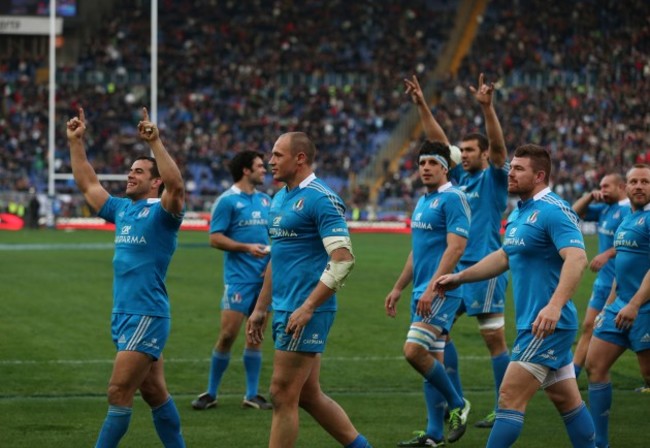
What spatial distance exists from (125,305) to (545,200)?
291cm

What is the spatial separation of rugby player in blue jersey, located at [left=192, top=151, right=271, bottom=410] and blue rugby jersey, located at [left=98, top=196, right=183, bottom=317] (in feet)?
10.1

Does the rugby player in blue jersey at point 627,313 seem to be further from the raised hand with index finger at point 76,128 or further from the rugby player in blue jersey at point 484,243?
the raised hand with index finger at point 76,128

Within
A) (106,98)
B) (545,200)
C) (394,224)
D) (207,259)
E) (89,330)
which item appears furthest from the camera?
(106,98)

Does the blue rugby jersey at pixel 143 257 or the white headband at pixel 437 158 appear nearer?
the blue rugby jersey at pixel 143 257

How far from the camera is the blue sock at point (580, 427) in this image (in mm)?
8086

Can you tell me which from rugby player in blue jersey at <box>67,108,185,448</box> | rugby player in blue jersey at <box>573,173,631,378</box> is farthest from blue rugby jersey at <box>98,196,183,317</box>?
rugby player in blue jersey at <box>573,173,631,378</box>

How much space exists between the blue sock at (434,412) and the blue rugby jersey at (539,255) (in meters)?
2.23

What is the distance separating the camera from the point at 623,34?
55.0 m

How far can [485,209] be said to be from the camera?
11.2 metres

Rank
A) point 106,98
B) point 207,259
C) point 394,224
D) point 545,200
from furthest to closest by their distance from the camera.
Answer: point 106,98 → point 394,224 → point 207,259 → point 545,200

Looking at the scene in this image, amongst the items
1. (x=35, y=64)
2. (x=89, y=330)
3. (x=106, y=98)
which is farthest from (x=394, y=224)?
(x=89, y=330)

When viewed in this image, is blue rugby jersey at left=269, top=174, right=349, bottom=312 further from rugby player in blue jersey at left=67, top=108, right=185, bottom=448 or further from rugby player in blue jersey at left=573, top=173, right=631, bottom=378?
rugby player in blue jersey at left=573, top=173, right=631, bottom=378

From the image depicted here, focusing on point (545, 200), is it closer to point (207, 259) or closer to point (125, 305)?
point (125, 305)

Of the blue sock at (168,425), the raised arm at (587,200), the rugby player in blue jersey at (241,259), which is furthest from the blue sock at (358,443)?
the raised arm at (587,200)
